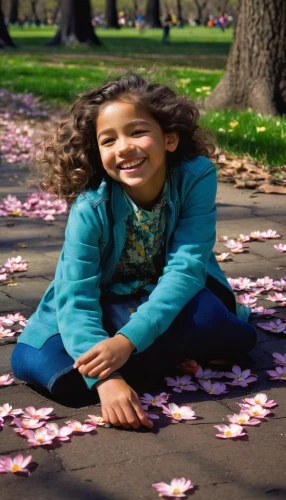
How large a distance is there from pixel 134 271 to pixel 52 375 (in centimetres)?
54

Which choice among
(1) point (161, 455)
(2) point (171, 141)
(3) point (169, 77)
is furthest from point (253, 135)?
(1) point (161, 455)

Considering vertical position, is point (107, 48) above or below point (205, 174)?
below

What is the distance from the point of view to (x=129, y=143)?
9.20ft

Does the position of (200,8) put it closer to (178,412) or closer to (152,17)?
(152,17)

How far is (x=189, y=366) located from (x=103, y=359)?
421 mm

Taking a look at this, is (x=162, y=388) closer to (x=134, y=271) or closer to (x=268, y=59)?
(x=134, y=271)

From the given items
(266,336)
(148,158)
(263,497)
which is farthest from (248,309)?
(263,497)

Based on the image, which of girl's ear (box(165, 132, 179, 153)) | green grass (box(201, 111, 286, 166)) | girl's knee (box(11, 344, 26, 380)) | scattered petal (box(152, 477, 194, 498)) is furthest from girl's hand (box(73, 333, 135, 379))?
green grass (box(201, 111, 286, 166))

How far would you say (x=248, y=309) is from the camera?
336 cm

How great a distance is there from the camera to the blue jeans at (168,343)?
2.79 metres

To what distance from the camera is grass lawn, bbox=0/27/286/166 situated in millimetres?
6867

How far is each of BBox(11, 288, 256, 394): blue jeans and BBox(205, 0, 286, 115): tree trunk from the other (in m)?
5.84

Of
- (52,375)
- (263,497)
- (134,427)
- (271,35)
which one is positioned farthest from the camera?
(271,35)

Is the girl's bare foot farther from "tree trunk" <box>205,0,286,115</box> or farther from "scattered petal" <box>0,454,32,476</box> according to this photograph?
"tree trunk" <box>205,0,286,115</box>
